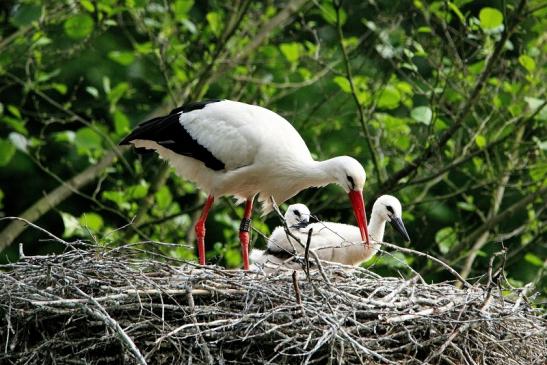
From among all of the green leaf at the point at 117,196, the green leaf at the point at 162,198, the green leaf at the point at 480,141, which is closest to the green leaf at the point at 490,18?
the green leaf at the point at 480,141

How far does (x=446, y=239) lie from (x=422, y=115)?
1.54 metres

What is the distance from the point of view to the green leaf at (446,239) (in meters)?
11.1

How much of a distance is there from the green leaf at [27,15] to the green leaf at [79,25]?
1.05 feet

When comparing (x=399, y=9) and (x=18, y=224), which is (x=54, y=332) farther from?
(x=399, y=9)

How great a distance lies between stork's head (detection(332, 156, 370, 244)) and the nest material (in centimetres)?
137

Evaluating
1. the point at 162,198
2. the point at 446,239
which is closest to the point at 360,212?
the point at 446,239

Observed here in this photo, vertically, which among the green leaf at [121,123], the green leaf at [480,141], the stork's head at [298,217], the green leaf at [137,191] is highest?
the green leaf at [121,123]

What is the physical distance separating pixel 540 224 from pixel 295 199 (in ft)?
6.94

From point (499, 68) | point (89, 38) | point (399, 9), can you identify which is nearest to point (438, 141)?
point (499, 68)

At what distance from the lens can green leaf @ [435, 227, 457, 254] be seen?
1109 centimetres

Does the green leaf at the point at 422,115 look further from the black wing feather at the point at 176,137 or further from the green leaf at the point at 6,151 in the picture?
the green leaf at the point at 6,151

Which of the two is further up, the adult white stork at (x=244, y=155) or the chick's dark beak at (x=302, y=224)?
the adult white stork at (x=244, y=155)

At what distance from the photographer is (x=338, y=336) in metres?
6.38

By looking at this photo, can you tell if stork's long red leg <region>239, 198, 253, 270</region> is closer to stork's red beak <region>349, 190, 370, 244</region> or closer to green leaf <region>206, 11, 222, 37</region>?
stork's red beak <region>349, 190, 370, 244</region>
